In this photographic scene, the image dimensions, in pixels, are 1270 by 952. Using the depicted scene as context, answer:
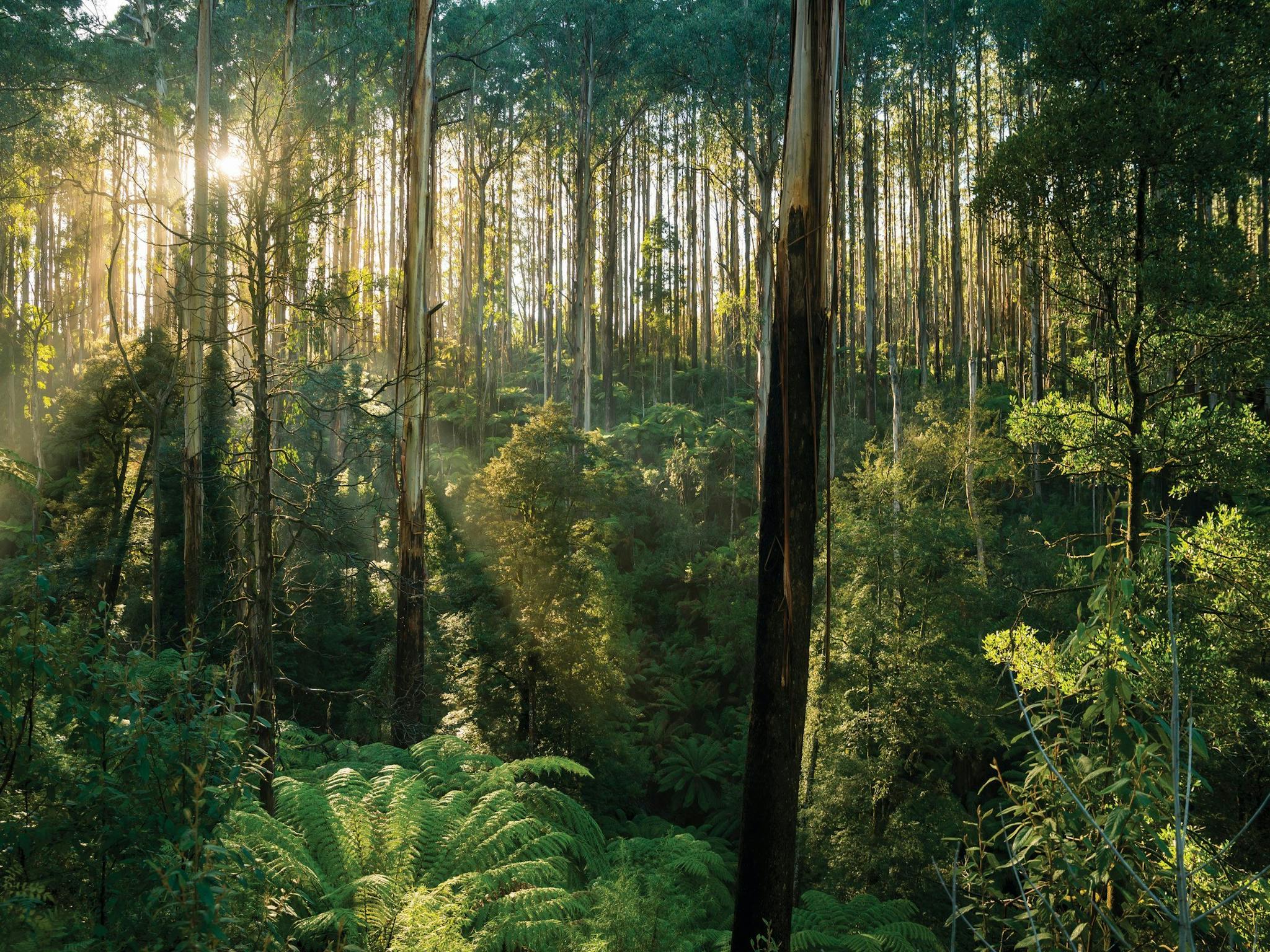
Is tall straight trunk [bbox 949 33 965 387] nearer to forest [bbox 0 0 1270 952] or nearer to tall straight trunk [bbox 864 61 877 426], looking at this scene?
forest [bbox 0 0 1270 952]

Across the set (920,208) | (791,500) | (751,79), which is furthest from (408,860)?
(920,208)

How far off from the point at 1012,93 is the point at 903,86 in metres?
3.67

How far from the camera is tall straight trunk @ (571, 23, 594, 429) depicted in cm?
2230

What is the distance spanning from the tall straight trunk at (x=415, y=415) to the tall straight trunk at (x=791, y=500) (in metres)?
5.84

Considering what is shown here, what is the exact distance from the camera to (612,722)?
35.6ft

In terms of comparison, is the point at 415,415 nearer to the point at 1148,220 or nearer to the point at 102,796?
the point at 102,796

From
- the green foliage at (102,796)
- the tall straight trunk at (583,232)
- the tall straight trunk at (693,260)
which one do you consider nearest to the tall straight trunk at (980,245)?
the tall straight trunk at (693,260)

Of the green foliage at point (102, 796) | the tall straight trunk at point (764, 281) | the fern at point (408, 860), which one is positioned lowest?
the fern at point (408, 860)

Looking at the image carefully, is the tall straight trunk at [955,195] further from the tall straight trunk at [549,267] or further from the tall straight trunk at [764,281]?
the tall straight trunk at [549,267]

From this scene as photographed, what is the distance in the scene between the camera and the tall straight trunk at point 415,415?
8578mm

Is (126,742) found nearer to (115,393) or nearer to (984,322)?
(115,393)

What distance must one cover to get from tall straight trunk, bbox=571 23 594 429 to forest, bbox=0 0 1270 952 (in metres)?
0.25

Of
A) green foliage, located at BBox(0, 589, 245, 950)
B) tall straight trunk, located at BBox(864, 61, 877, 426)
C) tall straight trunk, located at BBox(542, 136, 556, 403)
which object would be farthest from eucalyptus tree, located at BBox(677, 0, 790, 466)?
green foliage, located at BBox(0, 589, 245, 950)

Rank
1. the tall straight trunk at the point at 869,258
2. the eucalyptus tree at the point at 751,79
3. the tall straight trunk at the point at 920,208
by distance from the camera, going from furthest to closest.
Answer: the tall straight trunk at the point at 920,208
the tall straight trunk at the point at 869,258
the eucalyptus tree at the point at 751,79
